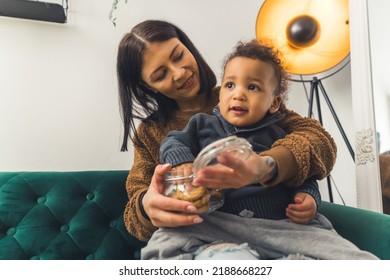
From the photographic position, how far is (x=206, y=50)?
1.37 m

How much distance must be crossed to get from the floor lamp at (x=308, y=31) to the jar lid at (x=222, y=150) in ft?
2.49

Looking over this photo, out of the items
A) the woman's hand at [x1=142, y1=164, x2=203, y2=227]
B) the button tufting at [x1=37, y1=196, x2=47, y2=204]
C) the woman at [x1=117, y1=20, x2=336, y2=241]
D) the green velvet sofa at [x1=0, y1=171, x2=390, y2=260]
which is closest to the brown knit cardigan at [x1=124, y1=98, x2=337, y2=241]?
the woman at [x1=117, y1=20, x2=336, y2=241]

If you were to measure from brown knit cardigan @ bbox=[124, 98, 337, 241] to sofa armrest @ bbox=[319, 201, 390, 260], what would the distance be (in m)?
0.18

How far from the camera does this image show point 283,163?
62cm

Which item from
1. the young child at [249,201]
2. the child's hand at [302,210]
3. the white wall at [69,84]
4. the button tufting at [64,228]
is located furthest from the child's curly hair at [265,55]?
the button tufting at [64,228]

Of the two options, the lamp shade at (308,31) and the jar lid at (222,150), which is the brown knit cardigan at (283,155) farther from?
the lamp shade at (308,31)

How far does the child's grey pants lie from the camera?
601mm

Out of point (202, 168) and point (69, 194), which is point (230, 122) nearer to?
point (202, 168)

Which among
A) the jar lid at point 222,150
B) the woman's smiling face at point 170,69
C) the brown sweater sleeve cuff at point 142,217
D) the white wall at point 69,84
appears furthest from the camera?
the white wall at point 69,84

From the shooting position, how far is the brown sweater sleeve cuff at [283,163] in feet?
2.03

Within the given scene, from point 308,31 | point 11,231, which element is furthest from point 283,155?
point 11,231

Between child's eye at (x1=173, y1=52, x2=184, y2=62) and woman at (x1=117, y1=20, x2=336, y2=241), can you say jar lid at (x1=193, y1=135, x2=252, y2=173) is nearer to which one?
woman at (x1=117, y1=20, x2=336, y2=241)
